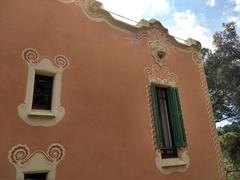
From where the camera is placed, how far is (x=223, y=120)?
15750mm

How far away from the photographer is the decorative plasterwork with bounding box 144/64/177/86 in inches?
247

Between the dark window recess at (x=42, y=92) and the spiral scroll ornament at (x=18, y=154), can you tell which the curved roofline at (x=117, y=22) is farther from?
the spiral scroll ornament at (x=18, y=154)

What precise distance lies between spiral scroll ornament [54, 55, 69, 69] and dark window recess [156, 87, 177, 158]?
2.85 meters

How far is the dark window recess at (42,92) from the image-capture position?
4367mm

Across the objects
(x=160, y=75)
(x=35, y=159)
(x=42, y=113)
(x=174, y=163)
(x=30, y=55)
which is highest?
(x=160, y=75)

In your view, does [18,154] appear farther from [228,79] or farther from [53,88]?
[228,79]

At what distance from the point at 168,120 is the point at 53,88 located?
3.35 metres

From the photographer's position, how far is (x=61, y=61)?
477 centimetres

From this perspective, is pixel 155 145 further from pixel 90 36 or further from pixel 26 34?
pixel 26 34

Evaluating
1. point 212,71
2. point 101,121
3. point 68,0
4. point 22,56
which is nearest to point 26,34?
point 22,56

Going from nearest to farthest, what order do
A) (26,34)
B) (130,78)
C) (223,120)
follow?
1. (26,34)
2. (130,78)
3. (223,120)

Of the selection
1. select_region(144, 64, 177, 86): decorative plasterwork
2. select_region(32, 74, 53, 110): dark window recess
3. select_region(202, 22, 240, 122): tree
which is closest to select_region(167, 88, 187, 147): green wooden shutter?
select_region(144, 64, 177, 86): decorative plasterwork

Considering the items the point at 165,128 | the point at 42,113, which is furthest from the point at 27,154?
the point at 165,128

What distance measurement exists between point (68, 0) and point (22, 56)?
6.19ft
